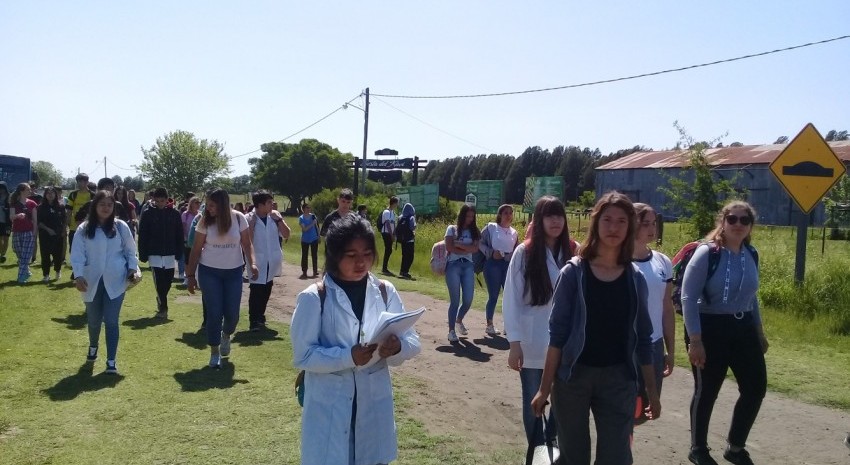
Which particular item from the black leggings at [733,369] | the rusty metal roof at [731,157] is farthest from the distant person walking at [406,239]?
the rusty metal roof at [731,157]

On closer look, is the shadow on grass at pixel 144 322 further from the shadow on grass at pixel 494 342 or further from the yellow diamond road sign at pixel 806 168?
the yellow diamond road sign at pixel 806 168

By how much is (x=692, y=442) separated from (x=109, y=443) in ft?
13.5

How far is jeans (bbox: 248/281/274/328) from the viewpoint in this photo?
388 inches

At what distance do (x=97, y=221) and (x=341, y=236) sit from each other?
4.72 m

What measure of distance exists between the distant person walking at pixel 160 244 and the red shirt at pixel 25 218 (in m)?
4.79

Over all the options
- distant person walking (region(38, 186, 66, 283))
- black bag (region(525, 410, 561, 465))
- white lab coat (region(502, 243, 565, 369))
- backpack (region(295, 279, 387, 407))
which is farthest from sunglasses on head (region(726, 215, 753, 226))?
distant person walking (region(38, 186, 66, 283))

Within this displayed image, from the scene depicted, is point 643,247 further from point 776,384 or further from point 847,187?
point 847,187

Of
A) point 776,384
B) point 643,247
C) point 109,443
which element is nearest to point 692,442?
point 643,247

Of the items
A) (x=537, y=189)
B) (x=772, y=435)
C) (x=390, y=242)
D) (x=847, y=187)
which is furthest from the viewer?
(x=847, y=187)

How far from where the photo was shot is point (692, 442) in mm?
5445

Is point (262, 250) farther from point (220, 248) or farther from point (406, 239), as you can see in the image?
point (406, 239)

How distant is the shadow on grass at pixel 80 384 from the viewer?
21.3 feet

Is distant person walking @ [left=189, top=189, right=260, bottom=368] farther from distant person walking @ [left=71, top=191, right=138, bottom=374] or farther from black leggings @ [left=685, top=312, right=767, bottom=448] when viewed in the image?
black leggings @ [left=685, top=312, right=767, bottom=448]

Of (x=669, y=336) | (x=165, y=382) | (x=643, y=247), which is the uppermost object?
(x=643, y=247)
